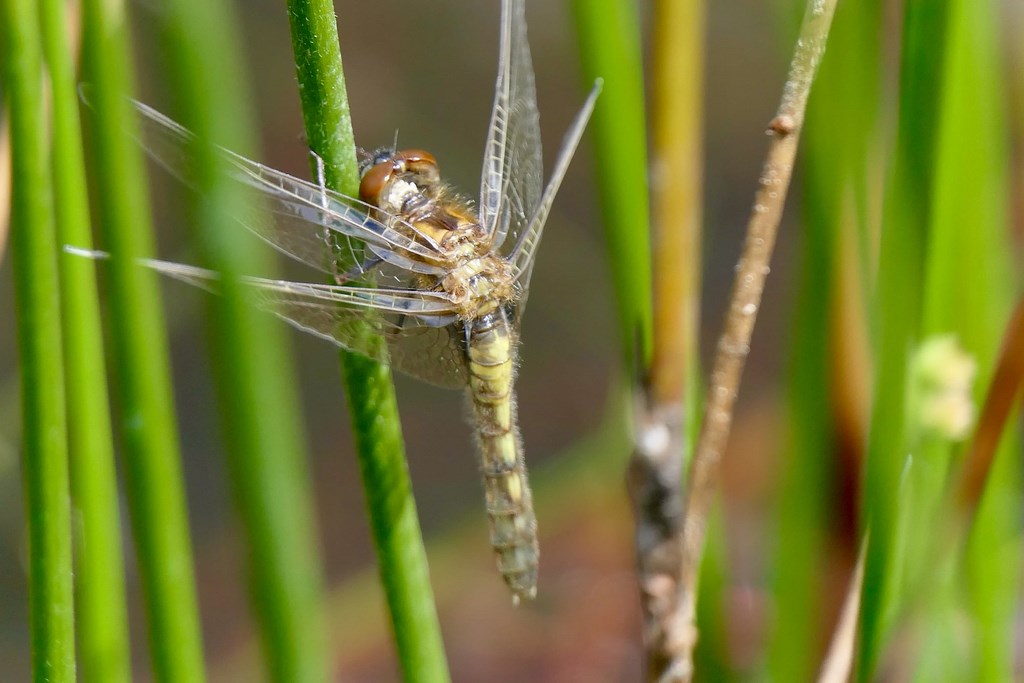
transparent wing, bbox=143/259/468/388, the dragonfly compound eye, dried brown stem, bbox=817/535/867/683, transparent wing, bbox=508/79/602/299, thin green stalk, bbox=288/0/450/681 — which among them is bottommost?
dried brown stem, bbox=817/535/867/683

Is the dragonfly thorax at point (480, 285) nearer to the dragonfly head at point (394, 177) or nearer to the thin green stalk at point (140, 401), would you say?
the dragonfly head at point (394, 177)

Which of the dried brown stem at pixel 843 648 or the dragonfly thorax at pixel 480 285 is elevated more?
the dragonfly thorax at pixel 480 285

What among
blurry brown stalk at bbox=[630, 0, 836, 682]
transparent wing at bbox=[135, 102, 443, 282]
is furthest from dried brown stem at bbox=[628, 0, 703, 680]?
transparent wing at bbox=[135, 102, 443, 282]

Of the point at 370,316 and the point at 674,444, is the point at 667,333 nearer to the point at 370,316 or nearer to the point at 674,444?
the point at 674,444

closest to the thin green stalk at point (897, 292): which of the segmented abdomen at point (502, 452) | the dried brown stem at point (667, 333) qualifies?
the dried brown stem at point (667, 333)

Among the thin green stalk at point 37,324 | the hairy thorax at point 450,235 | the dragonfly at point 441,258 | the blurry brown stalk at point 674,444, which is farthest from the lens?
the hairy thorax at point 450,235

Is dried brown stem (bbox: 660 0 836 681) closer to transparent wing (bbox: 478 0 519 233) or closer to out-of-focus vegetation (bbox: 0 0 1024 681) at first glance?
out-of-focus vegetation (bbox: 0 0 1024 681)
